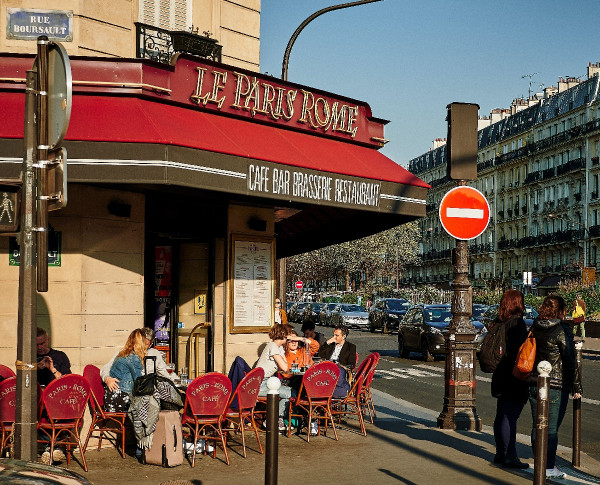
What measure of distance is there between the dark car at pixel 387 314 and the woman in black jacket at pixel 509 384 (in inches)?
1374

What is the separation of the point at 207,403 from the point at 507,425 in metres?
2.96

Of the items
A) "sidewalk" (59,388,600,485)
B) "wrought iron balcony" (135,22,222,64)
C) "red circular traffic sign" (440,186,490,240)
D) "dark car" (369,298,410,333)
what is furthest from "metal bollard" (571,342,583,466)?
"dark car" (369,298,410,333)

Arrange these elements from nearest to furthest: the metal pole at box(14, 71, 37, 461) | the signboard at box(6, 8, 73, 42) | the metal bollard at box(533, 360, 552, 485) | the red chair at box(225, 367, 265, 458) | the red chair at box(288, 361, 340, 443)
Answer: the metal pole at box(14, 71, 37, 461), the metal bollard at box(533, 360, 552, 485), the red chair at box(225, 367, 265, 458), the signboard at box(6, 8, 73, 42), the red chair at box(288, 361, 340, 443)

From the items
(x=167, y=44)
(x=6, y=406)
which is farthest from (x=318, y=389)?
(x=167, y=44)

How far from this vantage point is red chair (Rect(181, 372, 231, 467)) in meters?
9.25

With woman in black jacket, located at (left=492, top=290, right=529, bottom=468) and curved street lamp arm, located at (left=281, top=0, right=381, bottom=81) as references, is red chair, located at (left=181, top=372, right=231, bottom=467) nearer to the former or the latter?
woman in black jacket, located at (left=492, top=290, right=529, bottom=468)

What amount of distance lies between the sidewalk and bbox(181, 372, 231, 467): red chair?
0.32 meters

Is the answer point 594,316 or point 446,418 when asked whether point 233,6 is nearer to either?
point 446,418

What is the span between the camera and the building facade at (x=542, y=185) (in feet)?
262

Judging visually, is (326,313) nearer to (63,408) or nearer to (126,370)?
(126,370)

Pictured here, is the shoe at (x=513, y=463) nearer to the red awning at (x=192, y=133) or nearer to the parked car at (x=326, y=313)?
the red awning at (x=192, y=133)

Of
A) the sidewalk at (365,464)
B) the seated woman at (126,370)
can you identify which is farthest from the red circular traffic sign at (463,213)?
the seated woman at (126,370)

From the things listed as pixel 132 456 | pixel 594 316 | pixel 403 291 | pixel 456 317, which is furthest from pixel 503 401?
pixel 403 291

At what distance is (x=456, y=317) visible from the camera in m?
11.5
